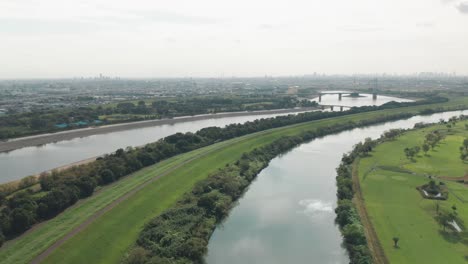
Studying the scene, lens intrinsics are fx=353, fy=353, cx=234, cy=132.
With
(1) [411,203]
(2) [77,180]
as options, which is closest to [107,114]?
(2) [77,180]

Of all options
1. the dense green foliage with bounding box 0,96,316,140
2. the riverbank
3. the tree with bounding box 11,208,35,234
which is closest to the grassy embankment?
the tree with bounding box 11,208,35,234

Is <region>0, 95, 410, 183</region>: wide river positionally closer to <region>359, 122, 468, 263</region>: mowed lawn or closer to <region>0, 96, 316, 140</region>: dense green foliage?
<region>0, 96, 316, 140</region>: dense green foliage

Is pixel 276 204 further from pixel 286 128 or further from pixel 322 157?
pixel 286 128

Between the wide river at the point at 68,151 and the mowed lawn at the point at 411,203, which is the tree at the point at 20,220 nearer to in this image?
the wide river at the point at 68,151

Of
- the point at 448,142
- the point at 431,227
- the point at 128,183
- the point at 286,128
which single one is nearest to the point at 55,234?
the point at 128,183

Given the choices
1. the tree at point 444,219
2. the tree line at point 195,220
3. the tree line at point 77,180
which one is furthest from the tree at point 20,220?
the tree at point 444,219

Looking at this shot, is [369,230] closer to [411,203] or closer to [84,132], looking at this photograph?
[411,203]
